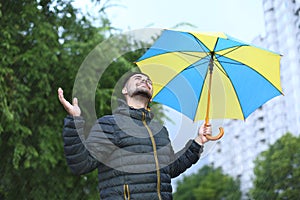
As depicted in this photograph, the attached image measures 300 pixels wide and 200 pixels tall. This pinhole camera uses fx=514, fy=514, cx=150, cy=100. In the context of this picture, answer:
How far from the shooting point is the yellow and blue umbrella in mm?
3236

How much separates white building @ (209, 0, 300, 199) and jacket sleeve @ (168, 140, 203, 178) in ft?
83.1

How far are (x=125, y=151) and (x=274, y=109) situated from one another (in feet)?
152

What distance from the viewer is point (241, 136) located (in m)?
62.5

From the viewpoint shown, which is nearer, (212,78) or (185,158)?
(185,158)

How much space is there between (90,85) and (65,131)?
5.74 meters

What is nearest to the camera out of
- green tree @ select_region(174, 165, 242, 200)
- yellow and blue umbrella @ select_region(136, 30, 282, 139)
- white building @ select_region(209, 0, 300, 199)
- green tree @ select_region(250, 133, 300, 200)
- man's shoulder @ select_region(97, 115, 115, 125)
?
man's shoulder @ select_region(97, 115, 115, 125)

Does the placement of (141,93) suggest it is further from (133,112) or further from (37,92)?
(37,92)

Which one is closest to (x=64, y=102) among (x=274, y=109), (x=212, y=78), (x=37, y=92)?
(x=212, y=78)

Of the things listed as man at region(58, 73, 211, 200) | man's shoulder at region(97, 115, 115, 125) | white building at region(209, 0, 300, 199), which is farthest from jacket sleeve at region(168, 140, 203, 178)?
white building at region(209, 0, 300, 199)

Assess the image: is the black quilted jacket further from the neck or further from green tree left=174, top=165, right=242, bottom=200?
green tree left=174, top=165, right=242, bottom=200

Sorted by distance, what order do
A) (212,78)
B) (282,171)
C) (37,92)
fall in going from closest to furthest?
(212,78)
(37,92)
(282,171)

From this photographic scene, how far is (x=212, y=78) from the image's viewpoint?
3320 mm

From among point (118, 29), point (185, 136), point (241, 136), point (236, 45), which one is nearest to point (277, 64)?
point (236, 45)

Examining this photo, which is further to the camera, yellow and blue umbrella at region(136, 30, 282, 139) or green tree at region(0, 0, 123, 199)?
green tree at region(0, 0, 123, 199)
